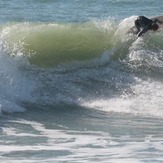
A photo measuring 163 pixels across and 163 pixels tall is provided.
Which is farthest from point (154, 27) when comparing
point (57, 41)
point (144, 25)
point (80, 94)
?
point (80, 94)

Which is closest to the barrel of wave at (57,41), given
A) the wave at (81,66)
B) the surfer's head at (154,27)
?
the wave at (81,66)

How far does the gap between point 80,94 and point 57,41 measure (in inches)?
96.9

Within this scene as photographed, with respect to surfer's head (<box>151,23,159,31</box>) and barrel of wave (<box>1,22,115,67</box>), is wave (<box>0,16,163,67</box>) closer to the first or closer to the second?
barrel of wave (<box>1,22,115,67</box>)

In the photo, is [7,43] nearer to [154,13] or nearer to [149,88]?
[149,88]

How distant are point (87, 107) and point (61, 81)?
144 cm

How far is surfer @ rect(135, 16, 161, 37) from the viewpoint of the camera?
14.2m

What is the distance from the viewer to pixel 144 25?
14453 millimetres

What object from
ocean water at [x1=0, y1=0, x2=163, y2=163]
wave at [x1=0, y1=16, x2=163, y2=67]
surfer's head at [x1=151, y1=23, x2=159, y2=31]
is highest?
surfer's head at [x1=151, y1=23, x2=159, y2=31]

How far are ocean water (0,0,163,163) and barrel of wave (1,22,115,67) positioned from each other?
19 mm

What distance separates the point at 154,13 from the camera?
21.6 metres

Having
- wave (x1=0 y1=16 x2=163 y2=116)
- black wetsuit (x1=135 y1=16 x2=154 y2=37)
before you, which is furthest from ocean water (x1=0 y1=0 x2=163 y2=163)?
black wetsuit (x1=135 y1=16 x2=154 y2=37)

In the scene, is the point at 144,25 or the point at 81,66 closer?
the point at 81,66

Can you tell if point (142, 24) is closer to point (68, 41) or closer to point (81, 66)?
point (81, 66)

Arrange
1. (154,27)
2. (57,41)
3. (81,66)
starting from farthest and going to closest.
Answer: (57,41), (154,27), (81,66)
